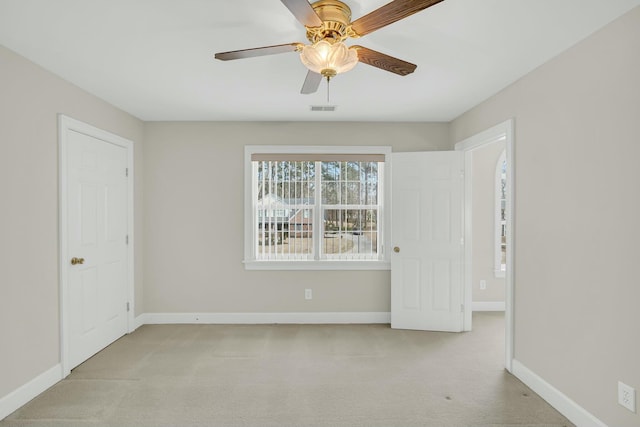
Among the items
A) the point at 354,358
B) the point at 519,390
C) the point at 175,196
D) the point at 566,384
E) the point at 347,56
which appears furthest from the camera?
the point at 175,196

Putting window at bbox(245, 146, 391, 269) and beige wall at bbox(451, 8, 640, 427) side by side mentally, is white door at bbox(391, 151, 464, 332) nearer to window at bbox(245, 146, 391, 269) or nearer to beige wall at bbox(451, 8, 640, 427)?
window at bbox(245, 146, 391, 269)

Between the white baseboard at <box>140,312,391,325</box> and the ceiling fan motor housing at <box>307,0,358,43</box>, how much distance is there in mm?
3254

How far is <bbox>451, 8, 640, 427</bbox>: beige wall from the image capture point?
75.7 inches

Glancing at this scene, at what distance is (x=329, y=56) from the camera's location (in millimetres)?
1765

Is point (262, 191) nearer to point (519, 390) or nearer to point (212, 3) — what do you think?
point (212, 3)

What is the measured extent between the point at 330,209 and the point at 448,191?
138 centimetres

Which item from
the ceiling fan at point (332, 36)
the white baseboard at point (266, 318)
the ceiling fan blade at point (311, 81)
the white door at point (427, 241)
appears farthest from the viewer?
the white baseboard at point (266, 318)

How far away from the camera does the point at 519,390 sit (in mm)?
2691

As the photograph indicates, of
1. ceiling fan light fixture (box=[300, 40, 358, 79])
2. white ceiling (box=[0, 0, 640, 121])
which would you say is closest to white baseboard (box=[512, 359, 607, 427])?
white ceiling (box=[0, 0, 640, 121])

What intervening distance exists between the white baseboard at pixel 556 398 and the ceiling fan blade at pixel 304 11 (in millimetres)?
2726

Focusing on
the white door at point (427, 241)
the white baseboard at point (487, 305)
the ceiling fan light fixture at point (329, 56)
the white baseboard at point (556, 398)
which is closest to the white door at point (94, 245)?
the ceiling fan light fixture at point (329, 56)

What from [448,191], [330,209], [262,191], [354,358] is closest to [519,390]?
[354,358]

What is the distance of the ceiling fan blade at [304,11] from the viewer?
1.44 meters

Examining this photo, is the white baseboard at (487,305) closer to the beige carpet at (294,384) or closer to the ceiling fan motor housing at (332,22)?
the beige carpet at (294,384)
